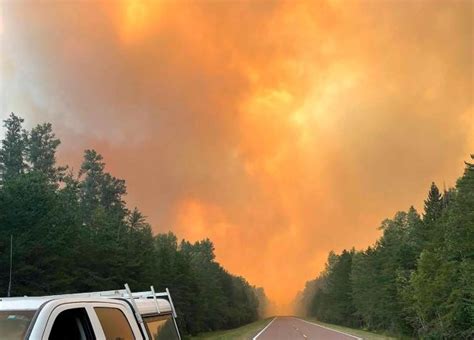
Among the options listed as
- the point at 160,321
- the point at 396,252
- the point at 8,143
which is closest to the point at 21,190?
the point at 160,321

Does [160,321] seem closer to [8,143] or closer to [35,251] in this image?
[35,251]

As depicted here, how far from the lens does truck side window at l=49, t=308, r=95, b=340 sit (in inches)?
200

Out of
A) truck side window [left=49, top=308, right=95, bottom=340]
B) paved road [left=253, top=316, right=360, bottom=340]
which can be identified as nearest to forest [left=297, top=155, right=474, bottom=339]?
paved road [left=253, top=316, right=360, bottom=340]

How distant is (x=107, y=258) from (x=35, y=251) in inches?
564

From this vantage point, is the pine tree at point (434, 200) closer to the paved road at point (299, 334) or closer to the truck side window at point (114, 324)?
the paved road at point (299, 334)

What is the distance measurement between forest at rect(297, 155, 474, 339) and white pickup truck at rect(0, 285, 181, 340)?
27.9 m

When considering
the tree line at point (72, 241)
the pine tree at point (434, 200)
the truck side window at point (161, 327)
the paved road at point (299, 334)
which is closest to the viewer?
the truck side window at point (161, 327)

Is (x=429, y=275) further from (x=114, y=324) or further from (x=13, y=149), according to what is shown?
(x=13, y=149)

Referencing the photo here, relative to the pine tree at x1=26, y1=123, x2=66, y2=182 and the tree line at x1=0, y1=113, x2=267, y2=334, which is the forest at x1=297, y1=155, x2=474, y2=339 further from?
the pine tree at x1=26, y1=123, x2=66, y2=182

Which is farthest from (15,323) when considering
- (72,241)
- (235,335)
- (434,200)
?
(434,200)

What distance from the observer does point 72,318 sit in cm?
516

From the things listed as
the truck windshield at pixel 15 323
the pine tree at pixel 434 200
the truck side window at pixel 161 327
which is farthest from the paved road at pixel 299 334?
the truck windshield at pixel 15 323

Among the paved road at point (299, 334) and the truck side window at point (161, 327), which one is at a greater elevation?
the paved road at point (299, 334)

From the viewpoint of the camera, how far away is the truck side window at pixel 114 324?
541cm
